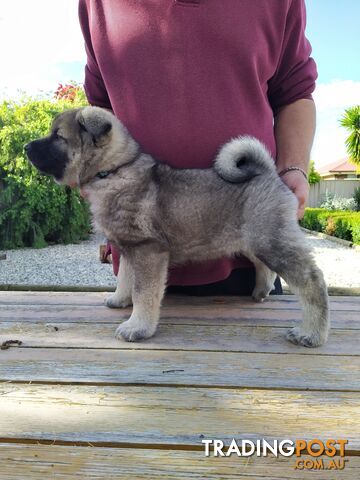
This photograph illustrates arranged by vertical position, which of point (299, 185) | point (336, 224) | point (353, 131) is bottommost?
point (336, 224)

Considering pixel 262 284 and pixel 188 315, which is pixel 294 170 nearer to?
pixel 262 284

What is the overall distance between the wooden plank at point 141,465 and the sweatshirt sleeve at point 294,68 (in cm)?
216

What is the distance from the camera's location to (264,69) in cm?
245

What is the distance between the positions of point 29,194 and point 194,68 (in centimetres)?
817

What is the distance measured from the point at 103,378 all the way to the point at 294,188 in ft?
4.77

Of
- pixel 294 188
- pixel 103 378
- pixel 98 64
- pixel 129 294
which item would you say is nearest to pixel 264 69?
pixel 294 188

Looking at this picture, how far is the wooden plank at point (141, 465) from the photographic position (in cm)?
106

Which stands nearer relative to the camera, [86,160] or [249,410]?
[249,410]

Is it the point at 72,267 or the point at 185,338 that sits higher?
the point at 185,338

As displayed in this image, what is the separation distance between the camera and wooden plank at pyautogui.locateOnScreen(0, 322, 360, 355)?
189cm

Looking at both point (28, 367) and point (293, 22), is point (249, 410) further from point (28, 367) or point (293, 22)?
point (293, 22)

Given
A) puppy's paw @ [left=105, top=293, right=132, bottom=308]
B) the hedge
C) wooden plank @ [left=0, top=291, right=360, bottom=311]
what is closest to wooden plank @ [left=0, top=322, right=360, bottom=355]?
puppy's paw @ [left=105, top=293, right=132, bottom=308]

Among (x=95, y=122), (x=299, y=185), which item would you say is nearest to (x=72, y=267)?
(x=95, y=122)

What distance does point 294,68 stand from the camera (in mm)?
2682
